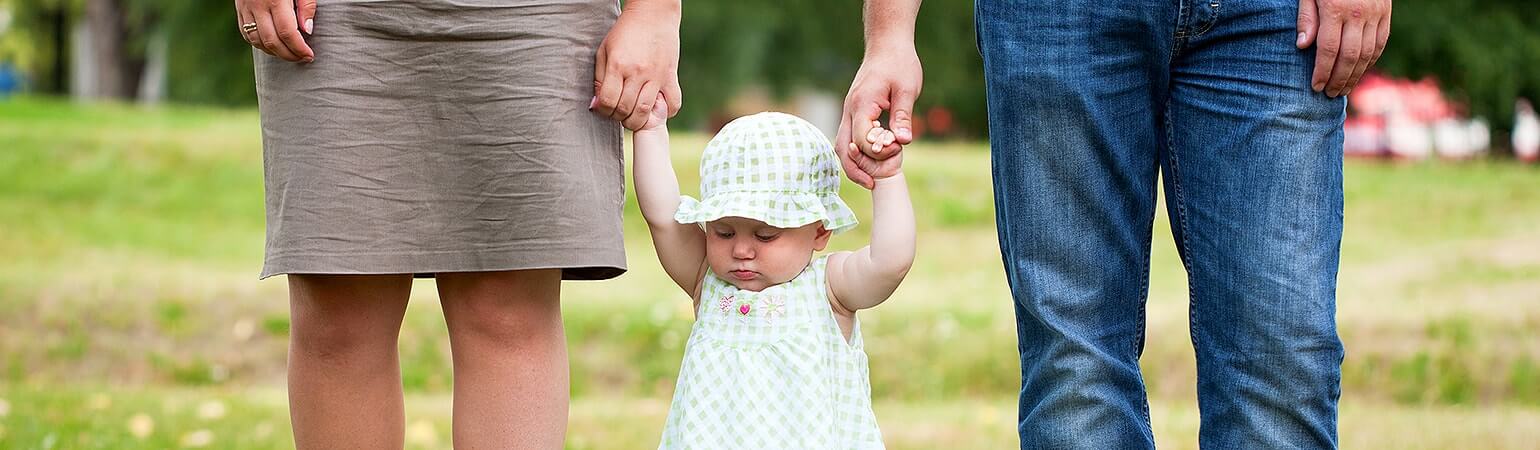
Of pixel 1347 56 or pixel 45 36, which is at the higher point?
pixel 1347 56

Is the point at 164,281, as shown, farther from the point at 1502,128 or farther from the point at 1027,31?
the point at 1502,128

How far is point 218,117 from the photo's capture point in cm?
1102

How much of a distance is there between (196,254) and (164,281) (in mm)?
1274

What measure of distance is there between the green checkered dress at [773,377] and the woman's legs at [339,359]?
45cm

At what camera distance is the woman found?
7.29ft

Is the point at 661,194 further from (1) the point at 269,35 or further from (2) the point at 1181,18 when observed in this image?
(2) the point at 1181,18

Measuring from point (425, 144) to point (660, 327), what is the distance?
332cm

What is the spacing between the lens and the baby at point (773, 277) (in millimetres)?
2307

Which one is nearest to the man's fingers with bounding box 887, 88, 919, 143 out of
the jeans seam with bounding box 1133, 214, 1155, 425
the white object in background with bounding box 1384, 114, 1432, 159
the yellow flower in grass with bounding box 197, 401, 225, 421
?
the jeans seam with bounding box 1133, 214, 1155, 425

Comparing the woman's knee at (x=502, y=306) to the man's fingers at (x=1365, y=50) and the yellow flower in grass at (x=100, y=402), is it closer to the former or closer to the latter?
the man's fingers at (x=1365, y=50)

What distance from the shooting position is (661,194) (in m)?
2.46

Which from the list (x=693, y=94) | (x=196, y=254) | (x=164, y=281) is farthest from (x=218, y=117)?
(x=693, y=94)

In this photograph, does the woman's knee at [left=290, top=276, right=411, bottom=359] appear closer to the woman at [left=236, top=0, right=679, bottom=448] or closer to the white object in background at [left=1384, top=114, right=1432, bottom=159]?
the woman at [left=236, top=0, right=679, bottom=448]

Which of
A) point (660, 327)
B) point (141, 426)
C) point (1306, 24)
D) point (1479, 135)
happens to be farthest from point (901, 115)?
point (1479, 135)
